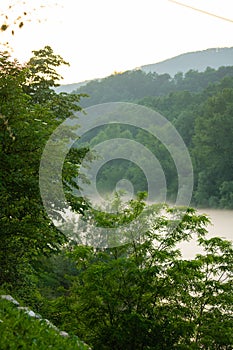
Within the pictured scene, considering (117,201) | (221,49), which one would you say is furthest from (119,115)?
(117,201)

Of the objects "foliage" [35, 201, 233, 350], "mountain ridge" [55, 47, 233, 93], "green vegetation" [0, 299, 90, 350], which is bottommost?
"foliage" [35, 201, 233, 350]

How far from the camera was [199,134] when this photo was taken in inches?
1710

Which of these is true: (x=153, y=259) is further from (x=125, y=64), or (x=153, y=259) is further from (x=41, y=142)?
(x=125, y=64)

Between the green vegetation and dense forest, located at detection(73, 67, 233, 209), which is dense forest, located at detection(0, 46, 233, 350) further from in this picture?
dense forest, located at detection(73, 67, 233, 209)

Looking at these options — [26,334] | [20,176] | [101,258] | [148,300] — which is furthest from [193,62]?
[26,334]

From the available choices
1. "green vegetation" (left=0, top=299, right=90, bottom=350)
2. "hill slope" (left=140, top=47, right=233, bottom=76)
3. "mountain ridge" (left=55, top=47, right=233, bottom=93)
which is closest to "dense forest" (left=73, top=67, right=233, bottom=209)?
"mountain ridge" (left=55, top=47, right=233, bottom=93)

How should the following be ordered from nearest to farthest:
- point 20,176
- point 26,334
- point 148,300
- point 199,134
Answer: point 26,334 < point 20,176 < point 148,300 < point 199,134

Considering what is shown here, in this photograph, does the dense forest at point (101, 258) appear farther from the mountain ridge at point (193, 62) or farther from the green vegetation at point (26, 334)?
the mountain ridge at point (193, 62)

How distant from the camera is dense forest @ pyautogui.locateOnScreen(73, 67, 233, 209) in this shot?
40.7m

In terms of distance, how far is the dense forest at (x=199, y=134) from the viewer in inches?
1601

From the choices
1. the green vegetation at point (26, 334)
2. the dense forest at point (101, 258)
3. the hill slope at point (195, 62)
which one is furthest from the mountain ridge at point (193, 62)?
the green vegetation at point (26, 334)

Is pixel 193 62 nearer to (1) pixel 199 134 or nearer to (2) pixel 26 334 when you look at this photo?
(1) pixel 199 134

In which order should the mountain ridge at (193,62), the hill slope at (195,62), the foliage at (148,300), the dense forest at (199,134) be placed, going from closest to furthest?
the foliage at (148,300), the dense forest at (199,134), the mountain ridge at (193,62), the hill slope at (195,62)

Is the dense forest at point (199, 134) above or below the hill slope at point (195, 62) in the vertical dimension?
below
